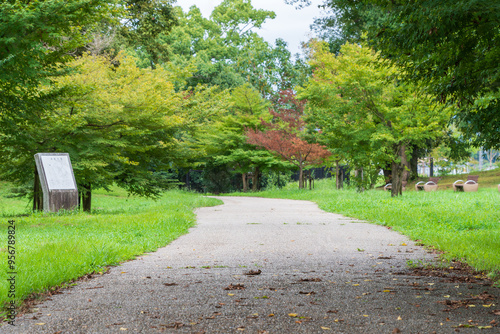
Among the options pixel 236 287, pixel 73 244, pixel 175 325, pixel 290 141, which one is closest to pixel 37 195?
pixel 73 244

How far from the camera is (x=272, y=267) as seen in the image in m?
5.99

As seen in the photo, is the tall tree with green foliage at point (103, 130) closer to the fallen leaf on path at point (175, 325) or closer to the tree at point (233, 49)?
the fallen leaf on path at point (175, 325)

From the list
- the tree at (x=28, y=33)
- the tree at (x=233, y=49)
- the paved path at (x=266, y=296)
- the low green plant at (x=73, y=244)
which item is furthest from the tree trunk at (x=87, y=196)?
the tree at (x=233, y=49)

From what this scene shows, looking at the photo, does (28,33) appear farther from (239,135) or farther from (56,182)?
(239,135)

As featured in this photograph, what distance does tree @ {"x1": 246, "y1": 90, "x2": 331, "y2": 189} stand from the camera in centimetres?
2800

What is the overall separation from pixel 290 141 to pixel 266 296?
24.4 metres

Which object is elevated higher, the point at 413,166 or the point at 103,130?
the point at 103,130

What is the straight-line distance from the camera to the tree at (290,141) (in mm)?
28000

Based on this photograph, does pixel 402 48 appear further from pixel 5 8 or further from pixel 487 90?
pixel 5 8

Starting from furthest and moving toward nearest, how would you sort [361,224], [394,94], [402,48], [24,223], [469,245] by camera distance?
[394,94] < [361,224] < [24,223] < [469,245] < [402,48]

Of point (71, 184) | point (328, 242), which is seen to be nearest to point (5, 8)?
point (71, 184)

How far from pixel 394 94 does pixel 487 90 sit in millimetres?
13881

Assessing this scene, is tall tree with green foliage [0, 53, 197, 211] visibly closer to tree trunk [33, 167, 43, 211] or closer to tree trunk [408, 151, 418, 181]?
tree trunk [33, 167, 43, 211]

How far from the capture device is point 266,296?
446 cm
